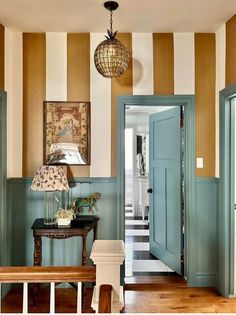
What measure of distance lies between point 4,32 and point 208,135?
252 cm

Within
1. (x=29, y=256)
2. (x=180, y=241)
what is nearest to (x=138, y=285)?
(x=180, y=241)

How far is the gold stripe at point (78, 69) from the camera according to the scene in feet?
11.2

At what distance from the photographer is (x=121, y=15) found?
295 centimetres

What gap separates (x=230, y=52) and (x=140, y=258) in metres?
2.92

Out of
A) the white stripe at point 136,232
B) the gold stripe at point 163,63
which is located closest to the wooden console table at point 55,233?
the gold stripe at point 163,63

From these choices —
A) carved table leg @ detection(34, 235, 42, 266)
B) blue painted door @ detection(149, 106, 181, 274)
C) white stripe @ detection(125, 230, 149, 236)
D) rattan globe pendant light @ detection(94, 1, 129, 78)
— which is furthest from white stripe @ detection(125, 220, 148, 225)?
rattan globe pendant light @ detection(94, 1, 129, 78)

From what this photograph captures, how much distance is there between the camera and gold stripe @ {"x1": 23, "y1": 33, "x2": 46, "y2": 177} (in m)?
3.39

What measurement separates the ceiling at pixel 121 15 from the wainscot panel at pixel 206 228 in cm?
170

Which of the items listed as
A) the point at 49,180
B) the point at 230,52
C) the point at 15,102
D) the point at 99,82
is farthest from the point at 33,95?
the point at 230,52

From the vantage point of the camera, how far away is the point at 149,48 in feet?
11.2

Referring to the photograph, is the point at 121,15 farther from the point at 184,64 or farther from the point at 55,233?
the point at 55,233

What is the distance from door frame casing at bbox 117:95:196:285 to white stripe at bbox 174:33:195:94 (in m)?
0.11

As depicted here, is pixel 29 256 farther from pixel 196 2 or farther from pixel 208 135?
pixel 196 2

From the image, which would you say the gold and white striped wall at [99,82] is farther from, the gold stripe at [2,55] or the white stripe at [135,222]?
the white stripe at [135,222]
